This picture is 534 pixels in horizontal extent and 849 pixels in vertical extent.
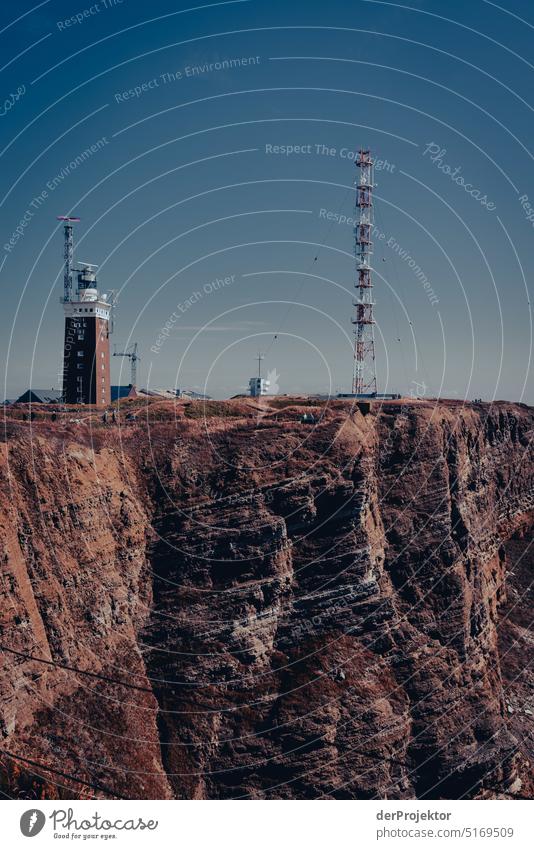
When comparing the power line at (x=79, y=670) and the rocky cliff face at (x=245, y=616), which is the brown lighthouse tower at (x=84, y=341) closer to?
the rocky cliff face at (x=245, y=616)

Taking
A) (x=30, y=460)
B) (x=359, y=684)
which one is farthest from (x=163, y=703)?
(x=30, y=460)

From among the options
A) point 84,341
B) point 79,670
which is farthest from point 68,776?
point 84,341

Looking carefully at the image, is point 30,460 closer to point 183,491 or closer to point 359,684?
point 183,491

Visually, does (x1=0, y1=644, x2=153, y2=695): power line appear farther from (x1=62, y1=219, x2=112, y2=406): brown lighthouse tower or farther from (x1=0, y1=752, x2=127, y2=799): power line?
(x1=62, y1=219, x2=112, y2=406): brown lighthouse tower

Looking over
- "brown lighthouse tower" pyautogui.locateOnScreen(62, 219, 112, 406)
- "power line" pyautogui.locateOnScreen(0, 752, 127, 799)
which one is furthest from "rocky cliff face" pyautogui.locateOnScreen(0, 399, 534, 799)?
"brown lighthouse tower" pyautogui.locateOnScreen(62, 219, 112, 406)

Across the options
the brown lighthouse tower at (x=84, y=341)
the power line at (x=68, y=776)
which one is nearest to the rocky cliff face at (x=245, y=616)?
the power line at (x=68, y=776)

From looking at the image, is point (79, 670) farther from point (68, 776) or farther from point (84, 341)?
point (84, 341)
